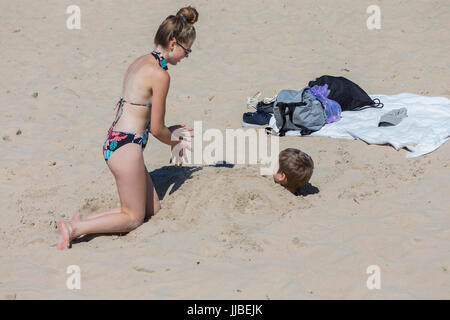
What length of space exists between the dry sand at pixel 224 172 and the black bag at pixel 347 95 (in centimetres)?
77

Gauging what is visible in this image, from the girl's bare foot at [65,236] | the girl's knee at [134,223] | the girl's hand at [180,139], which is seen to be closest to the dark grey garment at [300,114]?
the girl's hand at [180,139]

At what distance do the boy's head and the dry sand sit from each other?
5.4 inches

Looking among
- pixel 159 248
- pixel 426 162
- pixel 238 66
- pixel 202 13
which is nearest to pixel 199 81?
pixel 238 66

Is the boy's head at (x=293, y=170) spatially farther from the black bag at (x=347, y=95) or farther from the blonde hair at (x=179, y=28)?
the black bag at (x=347, y=95)

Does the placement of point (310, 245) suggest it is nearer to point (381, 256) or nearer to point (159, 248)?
point (381, 256)

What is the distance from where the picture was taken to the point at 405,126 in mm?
5680

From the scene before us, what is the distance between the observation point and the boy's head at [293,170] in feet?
14.4

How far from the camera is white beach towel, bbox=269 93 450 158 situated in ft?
17.4

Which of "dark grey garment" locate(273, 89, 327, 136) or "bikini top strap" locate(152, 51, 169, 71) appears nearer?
"bikini top strap" locate(152, 51, 169, 71)

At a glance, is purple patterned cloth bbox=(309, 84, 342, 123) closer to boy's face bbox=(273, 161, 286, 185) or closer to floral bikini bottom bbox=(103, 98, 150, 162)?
boy's face bbox=(273, 161, 286, 185)

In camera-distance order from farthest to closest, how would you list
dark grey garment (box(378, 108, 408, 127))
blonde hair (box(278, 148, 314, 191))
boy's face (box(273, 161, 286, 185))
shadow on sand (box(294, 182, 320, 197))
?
dark grey garment (box(378, 108, 408, 127))
shadow on sand (box(294, 182, 320, 197))
boy's face (box(273, 161, 286, 185))
blonde hair (box(278, 148, 314, 191))

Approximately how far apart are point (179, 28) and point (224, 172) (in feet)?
4.89

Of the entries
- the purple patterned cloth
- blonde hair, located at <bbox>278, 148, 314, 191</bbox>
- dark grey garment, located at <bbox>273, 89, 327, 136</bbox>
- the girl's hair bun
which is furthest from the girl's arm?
the purple patterned cloth

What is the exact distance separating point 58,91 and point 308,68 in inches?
143
